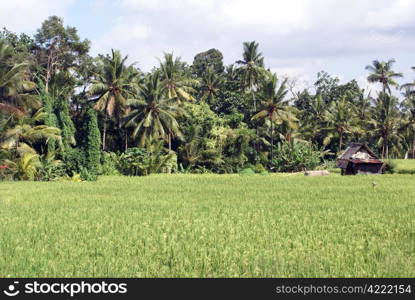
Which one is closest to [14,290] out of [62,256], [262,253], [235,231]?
[62,256]

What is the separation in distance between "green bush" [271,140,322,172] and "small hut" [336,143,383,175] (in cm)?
288

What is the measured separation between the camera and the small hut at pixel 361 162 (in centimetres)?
2872

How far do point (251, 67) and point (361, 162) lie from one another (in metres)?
13.7

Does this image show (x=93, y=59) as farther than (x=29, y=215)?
Yes

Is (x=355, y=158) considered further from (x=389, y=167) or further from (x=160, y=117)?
(x=160, y=117)

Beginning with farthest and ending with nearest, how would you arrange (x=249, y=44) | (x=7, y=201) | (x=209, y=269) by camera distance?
(x=249, y=44) → (x=7, y=201) → (x=209, y=269)

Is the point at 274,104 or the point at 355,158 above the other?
the point at 274,104

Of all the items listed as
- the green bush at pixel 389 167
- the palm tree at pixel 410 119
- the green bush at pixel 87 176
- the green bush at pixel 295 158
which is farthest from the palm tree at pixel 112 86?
the palm tree at pixel 410 119

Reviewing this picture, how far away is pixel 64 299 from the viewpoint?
5422mm

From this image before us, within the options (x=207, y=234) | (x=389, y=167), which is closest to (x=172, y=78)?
(x=389, y=167)

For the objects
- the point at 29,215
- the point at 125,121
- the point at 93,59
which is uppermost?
the point at 93,59

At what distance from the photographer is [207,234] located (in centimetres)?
934

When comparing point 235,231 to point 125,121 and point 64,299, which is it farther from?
point 125,121

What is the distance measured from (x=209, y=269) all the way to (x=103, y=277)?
147 cm
